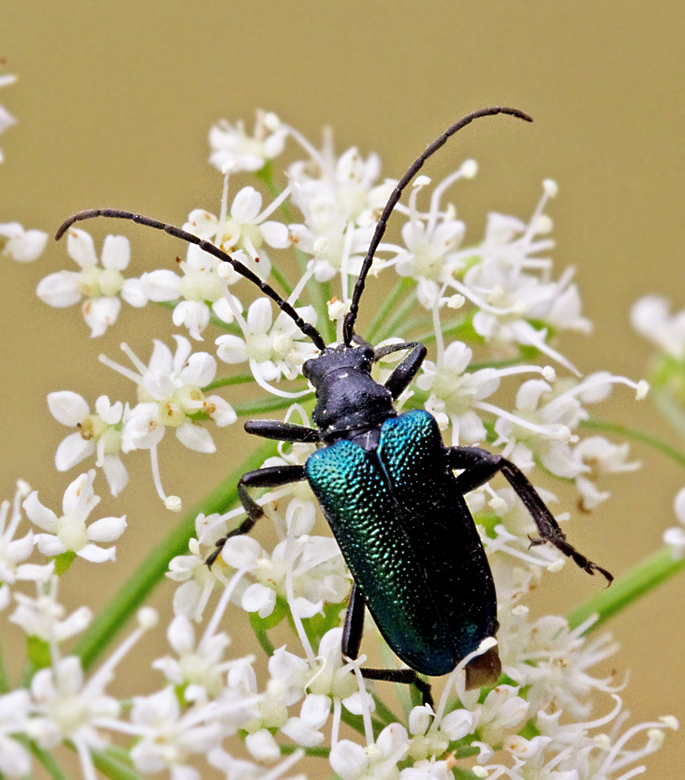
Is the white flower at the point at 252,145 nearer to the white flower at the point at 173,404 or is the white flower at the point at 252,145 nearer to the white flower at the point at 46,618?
the white flower at the point at 173,404

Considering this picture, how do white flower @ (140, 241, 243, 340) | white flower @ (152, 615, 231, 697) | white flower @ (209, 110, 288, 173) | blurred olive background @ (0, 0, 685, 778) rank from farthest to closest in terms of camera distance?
blurred olive background @ (0, 0, 685, 778) → white flower @ (209, 110, 288, 173) → white flower @ (140, 241, 243, 340) → white flower @ (152, 615, 231, 697)

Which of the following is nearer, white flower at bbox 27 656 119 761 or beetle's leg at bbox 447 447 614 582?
white flower at bbox 27 656 119 761

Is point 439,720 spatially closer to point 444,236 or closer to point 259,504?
point 259,504

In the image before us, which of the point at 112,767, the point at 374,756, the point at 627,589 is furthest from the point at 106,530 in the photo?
the point at 627,589

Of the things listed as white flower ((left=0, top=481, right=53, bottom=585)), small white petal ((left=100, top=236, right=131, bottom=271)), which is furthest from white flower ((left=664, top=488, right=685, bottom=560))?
small white petal ((left=100, top=236, right=131, bottom=271))

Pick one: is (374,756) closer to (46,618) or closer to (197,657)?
(197,657)

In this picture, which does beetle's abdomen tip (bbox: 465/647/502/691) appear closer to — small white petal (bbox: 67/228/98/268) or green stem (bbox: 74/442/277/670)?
green stem (bbox: 74/442/277/670)
